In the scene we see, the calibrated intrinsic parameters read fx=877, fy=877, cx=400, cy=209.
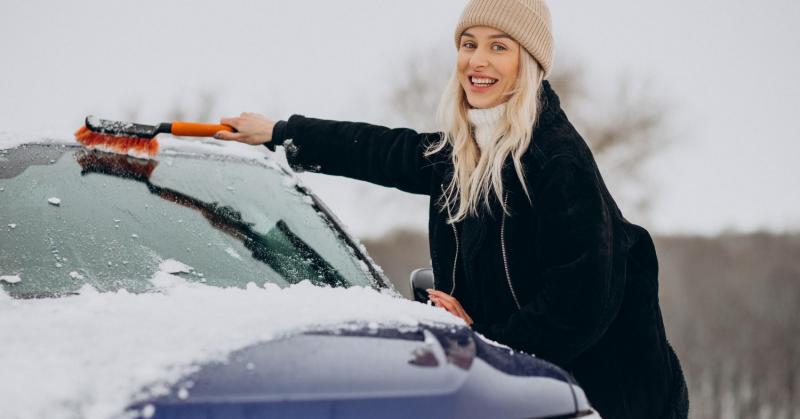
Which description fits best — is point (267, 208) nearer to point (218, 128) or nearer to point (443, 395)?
point (218, 128)

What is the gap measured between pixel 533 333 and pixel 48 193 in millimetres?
1290

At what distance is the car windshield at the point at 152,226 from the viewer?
2.03 metres

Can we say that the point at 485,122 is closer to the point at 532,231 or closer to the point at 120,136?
the point at 532,231

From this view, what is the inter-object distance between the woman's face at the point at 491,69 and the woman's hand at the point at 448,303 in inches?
21.4

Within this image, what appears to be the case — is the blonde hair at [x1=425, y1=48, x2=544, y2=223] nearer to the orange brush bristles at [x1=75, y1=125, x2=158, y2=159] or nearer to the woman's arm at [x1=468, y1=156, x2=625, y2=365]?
the woman's arm at [x1=468, y1=156, x2=625, y2=365]

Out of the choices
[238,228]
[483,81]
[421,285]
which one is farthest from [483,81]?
[238,228]

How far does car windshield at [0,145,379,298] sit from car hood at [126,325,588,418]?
0.74 m

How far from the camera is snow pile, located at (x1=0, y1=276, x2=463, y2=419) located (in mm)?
1246

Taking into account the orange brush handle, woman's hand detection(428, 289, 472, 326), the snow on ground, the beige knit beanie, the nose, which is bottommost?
the snow on ground

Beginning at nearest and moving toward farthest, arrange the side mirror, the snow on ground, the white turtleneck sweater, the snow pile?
the snow pile → the snow on ground → the white turtleneck sweater → the side mirror

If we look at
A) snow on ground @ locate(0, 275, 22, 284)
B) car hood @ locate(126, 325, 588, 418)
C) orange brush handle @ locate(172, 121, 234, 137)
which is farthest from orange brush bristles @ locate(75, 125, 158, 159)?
car hood @ locate(126, 325, 588, 418)

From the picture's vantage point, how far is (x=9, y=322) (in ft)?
4.94

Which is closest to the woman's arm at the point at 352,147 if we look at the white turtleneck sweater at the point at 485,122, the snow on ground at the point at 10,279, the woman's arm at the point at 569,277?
the white turtleneck sweater at the point at 485,122

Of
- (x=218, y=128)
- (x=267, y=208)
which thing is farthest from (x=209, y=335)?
(x=218, y=128)
